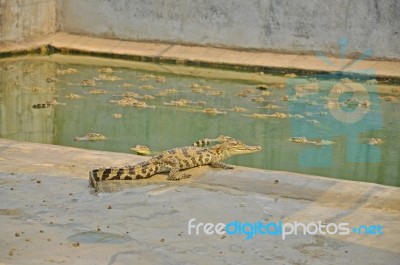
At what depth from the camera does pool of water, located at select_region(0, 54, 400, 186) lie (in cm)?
956

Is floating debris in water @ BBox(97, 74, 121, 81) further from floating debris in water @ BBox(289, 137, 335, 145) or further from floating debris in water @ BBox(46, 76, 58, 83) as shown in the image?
floating debris in water @ BBox(289, 137, 335, 145)

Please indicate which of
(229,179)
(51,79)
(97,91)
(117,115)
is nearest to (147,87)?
(97,91)

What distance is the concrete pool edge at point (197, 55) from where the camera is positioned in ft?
48.2

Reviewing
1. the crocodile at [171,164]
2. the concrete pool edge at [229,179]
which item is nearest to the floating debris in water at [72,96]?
the concrete pool edge at [229,179]

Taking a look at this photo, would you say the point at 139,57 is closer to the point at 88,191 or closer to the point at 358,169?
the point at 358,169

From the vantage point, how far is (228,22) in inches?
630

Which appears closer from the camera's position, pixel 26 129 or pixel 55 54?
pixel 26 129

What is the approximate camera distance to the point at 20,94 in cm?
1238

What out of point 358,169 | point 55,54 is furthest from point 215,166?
point 55,54

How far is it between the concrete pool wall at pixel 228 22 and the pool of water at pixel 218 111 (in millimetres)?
1164

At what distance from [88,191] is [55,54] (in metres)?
9.64

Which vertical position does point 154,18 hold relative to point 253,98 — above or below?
above

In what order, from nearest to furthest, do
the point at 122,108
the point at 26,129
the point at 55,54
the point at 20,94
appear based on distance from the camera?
the point at 26,129
the point at 122,108
the point at 20,94
the point at 55,54

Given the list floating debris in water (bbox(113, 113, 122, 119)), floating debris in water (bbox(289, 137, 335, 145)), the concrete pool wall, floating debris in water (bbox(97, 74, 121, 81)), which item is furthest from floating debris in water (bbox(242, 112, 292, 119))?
the concrete pool wall
